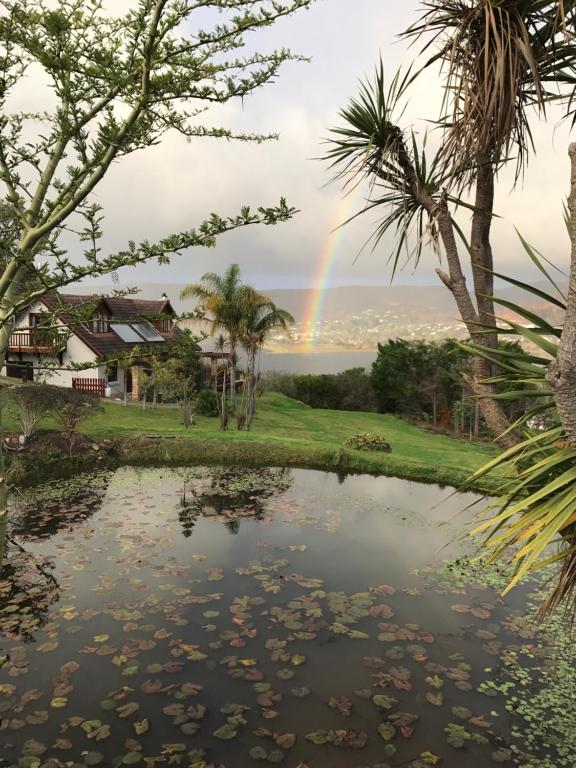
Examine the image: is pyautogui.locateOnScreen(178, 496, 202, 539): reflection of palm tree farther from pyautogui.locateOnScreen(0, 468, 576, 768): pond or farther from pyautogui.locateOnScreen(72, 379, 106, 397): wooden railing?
pyautogui.locateOnScreen(72, 379, 106, 397): wooden railing

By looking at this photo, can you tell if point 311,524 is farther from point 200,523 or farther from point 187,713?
point 187,713

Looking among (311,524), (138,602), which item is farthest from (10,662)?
(311,524)

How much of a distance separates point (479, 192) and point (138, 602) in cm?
772

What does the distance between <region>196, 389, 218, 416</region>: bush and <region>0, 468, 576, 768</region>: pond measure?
1605 centimetres

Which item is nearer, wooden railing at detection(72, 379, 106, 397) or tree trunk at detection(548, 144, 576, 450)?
tree trunk at detection(548, 144, 576, 450)

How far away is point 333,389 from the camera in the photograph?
3962 cm

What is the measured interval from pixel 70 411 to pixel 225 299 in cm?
1037

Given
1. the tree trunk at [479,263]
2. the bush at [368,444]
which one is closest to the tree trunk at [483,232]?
the tree trunk at [479,263]

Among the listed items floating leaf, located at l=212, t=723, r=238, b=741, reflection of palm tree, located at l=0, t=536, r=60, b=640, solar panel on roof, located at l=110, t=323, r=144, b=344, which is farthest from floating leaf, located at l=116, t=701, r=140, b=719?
solar panel on roof, located at l=110, t=323, r=144, b=344

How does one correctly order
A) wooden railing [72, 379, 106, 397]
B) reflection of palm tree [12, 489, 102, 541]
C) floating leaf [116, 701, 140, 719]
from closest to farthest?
floating leaf [116, 701, 140, 719] → reflection of palm tree [12, 489, 102, 541] → wooden railing [72, 379, 106, 397]

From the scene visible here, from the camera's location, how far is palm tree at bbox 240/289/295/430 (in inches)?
995

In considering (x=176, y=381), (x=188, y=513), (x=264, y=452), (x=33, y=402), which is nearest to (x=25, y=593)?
(x=188, y=513)

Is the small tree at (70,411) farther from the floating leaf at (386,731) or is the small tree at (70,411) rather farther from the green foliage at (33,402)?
the floating leaf at (386,731)

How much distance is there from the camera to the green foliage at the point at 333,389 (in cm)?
3869
